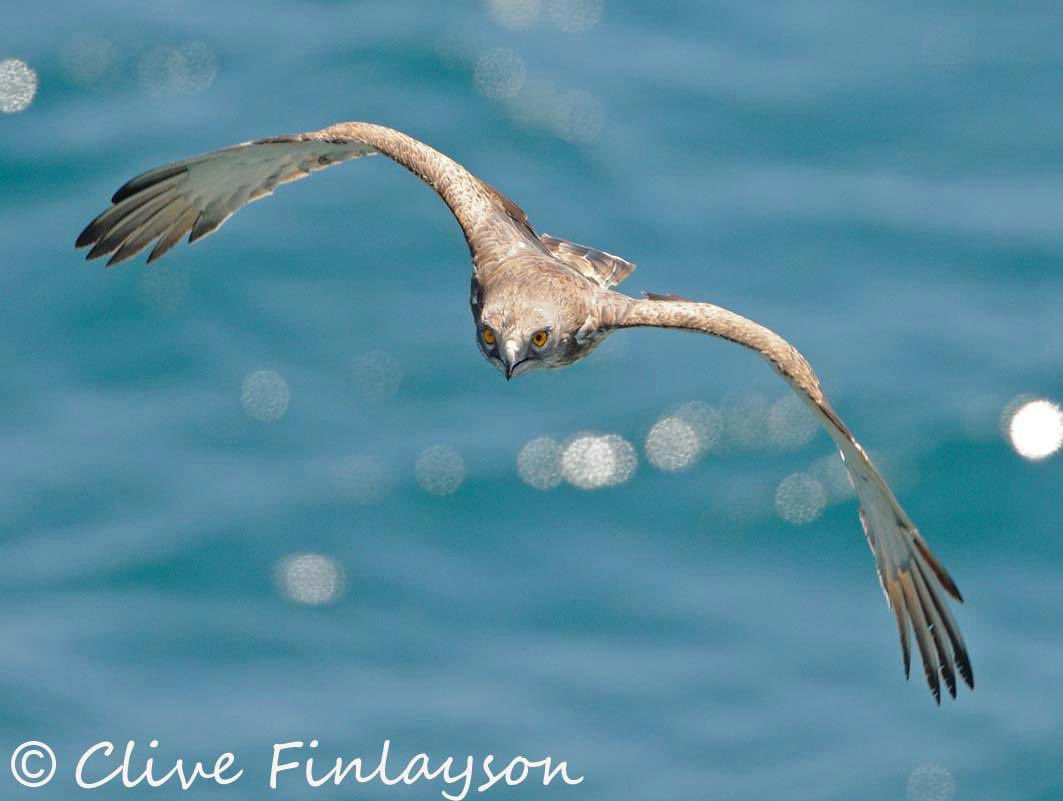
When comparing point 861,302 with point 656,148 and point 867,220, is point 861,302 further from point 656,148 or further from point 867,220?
point 656,148

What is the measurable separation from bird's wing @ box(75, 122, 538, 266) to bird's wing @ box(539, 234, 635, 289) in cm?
39

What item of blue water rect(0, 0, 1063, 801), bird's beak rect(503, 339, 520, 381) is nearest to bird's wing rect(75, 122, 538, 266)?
bird's beak rect(503, 339, 520, 381)

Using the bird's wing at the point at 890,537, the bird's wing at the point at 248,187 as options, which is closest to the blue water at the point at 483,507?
the bird's wing at the point at 248,187

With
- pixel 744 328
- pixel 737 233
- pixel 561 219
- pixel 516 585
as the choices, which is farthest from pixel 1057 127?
pixel 744 328

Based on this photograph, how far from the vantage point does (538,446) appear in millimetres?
32594

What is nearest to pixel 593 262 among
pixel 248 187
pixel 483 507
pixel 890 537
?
pixel 248 187

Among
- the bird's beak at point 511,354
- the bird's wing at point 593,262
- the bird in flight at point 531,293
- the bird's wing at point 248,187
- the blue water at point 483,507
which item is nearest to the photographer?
the bird's beak at point 511,354

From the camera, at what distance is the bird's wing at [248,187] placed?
17.7 m

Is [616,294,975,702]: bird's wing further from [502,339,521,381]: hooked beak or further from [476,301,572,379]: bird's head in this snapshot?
[502,339,521,381]: hooked beak

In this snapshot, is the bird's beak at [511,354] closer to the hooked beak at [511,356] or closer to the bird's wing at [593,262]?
the hooked beak at [511,356]

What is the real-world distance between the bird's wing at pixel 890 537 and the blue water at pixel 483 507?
15634 mm

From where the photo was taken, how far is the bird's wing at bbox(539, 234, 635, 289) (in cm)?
1811

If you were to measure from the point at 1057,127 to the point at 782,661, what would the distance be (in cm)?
1014

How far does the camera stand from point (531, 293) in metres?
15.9
